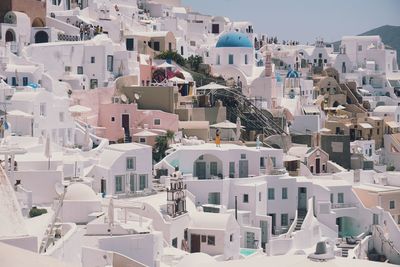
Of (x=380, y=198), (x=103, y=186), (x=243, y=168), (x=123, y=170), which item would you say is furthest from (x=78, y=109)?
(x=380, y=198)

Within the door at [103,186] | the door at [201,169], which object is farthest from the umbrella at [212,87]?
the door at [103,186]

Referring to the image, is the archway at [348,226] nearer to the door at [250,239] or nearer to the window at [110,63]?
the door at [250,239]

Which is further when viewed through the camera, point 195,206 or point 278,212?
point 278,212

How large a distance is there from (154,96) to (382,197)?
8.10 m

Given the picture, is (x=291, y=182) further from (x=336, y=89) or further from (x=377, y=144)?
(x=336, y=89)

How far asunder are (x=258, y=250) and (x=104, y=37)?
1251cm

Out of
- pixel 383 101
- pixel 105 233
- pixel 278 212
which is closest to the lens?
pixel 105 233

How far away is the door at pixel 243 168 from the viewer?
25812 millimetres

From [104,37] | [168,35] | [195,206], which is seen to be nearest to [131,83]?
[104,37]

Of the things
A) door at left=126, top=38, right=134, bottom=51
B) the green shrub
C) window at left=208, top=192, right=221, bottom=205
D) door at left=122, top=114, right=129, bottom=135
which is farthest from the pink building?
the green shrub

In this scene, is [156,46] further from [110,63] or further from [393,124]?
[393,124]

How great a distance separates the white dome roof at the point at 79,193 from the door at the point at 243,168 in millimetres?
7061

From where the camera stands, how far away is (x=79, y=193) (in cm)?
1930

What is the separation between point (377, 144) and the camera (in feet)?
123
